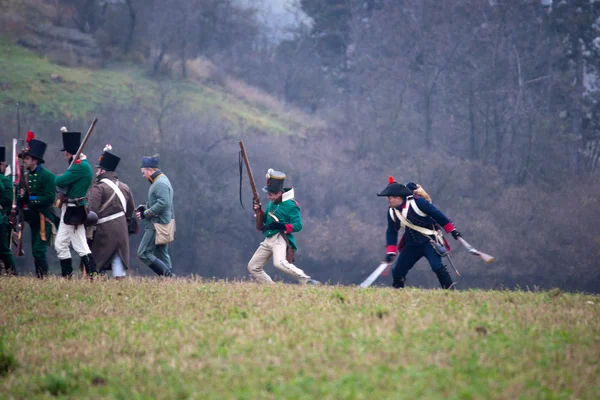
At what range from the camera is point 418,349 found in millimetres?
6477

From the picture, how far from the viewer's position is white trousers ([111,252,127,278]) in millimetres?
11977

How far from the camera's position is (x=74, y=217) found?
11250 millimetres

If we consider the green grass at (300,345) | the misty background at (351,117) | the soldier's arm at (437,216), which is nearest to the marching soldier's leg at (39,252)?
the green grass at (300,345)

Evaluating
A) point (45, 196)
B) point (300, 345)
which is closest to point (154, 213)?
point (45, 196)

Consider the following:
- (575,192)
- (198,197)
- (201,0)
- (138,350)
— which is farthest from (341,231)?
(138,350)

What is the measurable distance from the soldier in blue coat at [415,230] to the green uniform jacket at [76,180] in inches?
174

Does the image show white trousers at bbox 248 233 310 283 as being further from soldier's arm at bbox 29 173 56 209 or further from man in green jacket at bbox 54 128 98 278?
soldier's arm at bbox 29 173 56 209

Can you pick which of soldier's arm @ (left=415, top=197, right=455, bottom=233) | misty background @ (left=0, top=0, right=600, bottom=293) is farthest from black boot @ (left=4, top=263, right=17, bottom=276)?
misty background @ (left=0, top=0, right=600, bottom=293)

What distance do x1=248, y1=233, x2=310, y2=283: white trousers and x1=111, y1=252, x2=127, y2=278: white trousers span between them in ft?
6.47

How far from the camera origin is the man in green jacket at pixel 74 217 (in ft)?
37.0

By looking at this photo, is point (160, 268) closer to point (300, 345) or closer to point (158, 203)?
point (158, 203)

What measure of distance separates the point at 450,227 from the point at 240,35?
50.4 meters

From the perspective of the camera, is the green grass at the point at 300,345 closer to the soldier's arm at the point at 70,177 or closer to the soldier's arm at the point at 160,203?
the soldier's arm at the point at 70,177

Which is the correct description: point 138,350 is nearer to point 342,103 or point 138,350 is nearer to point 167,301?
point 167,301
